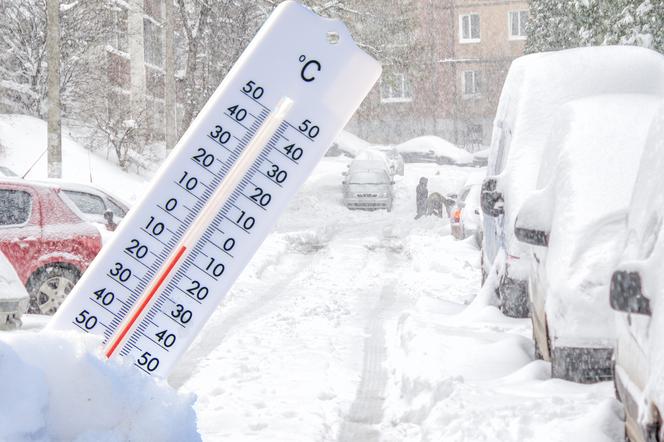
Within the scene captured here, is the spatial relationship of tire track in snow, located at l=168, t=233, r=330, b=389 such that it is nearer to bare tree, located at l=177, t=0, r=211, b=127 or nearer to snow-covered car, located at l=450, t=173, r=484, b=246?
snow-covered car, located at l=450, t=173, r=484, b=246

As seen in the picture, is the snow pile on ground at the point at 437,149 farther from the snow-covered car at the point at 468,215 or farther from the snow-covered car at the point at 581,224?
the snow-covered car at the point at 581,224

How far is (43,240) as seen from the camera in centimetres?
1077

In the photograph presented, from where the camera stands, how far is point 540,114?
902 centimetres

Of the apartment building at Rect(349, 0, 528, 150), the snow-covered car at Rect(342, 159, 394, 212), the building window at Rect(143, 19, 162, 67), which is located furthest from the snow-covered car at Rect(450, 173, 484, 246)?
the apartment building at Rect(349, 0, 528, 150)

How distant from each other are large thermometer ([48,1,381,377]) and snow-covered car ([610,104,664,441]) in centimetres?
141

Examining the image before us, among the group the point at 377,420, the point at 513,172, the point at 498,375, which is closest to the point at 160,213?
the point at 377,420

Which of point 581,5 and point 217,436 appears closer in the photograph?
point 217,436

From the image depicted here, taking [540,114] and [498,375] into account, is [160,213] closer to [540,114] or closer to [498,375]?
[498,375]

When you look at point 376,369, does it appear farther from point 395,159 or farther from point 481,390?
point 395,159

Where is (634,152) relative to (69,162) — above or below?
above

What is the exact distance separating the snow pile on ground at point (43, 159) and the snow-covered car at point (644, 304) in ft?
62.7

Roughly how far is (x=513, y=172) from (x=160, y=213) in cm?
623

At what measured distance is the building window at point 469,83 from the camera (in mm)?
54656

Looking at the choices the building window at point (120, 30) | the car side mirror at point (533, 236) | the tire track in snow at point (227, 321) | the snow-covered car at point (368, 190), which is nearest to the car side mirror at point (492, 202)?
the car side mirror at point (533, 236)
